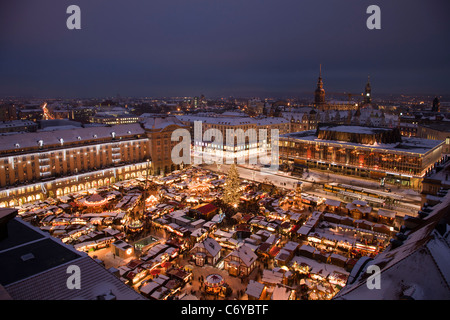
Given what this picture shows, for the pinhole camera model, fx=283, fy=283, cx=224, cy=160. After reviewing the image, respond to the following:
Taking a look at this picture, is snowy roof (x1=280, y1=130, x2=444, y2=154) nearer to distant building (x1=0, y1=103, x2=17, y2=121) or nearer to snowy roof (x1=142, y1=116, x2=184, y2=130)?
snowy roof (x1=142, y1=116, x2=184, y2=130)

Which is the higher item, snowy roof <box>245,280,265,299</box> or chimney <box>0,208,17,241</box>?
chimney <box>0,208,17,241</box>

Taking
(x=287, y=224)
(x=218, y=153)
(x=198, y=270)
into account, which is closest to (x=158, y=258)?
(x=198, y=270)

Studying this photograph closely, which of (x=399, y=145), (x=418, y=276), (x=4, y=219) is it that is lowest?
(x=418, y=276)

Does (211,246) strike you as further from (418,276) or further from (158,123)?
(158,123)

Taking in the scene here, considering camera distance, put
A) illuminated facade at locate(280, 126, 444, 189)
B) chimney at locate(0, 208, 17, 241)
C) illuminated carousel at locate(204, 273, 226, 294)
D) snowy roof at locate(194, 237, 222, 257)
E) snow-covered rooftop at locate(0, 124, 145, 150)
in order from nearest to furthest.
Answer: chimney at locate(0, 208, 17, 241), illuminated carousel at locate(204, 273, 226, 294), snowy roof at locate(194, 237, 222, 257), snow-covered rooftop at locate(0, 124, 145, 150), illuminated facade at locate(280, 126, 444, 189)

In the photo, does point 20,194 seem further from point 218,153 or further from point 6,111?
point 6,111

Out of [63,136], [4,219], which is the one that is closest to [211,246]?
[4,219]

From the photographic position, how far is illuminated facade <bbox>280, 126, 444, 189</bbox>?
53594mm

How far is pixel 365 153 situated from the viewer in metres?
58.8

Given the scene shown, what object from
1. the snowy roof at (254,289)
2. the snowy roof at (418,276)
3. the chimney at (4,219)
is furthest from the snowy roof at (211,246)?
the snowy roof at (418,276)

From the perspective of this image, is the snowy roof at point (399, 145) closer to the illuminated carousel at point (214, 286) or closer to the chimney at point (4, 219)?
the illuminated carousel at point (214, 286)

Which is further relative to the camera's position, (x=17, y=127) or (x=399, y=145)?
(x=17, y=127)

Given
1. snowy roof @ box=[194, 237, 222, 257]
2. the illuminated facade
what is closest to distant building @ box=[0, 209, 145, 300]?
snowy roof @ box=[194, 237, 222, 257]

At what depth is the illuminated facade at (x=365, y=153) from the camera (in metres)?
53.6
